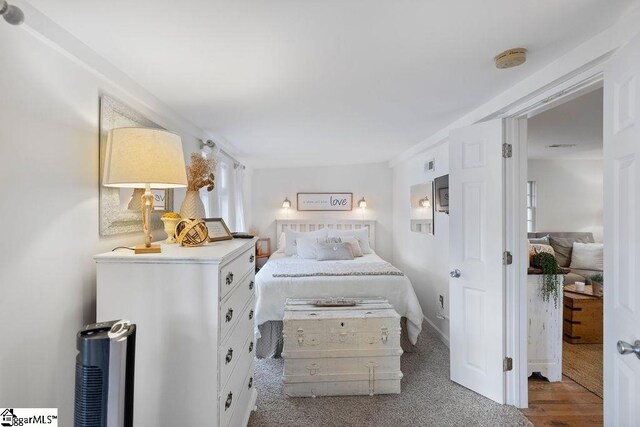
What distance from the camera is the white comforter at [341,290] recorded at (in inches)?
118

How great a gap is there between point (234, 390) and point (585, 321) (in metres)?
3.53

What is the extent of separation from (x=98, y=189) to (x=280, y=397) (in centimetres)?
189

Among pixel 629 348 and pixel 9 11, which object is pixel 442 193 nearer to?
pixel 629 348

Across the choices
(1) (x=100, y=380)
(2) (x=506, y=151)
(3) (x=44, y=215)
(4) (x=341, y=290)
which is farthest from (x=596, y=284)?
(3) (x=44, y=215)

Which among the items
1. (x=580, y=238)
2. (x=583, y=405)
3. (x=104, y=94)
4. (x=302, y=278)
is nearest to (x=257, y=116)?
(x=104, y=94)

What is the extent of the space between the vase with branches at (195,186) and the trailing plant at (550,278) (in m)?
2.62

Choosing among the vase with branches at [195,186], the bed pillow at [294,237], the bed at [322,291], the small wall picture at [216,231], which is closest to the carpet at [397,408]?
the bed at [322,291]

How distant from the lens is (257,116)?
261 centimetres

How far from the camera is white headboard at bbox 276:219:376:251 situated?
214 inches

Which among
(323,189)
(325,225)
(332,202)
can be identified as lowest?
(325,225)

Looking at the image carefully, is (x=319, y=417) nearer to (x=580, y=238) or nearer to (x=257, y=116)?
(x=257, y=116)

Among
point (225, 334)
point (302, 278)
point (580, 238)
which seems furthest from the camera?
point (580, 238)

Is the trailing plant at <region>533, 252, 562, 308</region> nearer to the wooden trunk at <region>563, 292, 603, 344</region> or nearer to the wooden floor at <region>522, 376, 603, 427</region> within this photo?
the wooden floor at <region>522, 376, 603, 427</region>

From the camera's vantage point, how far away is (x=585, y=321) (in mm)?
3180
